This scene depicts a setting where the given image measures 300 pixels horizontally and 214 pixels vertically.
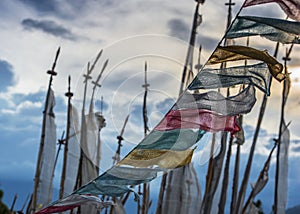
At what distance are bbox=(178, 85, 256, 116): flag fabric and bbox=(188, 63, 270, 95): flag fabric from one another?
0.03 meters

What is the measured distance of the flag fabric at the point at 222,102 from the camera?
3.26ft

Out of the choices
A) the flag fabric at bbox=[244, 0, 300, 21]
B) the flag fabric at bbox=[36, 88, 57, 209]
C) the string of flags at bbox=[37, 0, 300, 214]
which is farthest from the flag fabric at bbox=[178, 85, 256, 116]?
the flag fabric at bbox=[36, 88, 57, 209]

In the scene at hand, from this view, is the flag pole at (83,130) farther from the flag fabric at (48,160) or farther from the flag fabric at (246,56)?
the flag fabric at (246,56)

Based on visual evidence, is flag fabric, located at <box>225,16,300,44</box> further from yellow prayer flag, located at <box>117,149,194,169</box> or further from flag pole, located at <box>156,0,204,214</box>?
flag pole, located at <box>156,0,204,214</box>

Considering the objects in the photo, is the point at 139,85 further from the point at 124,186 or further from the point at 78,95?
the point at 124,186

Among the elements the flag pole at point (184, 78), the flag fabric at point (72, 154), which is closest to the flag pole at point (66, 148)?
the flag fabric at point (72, 154)

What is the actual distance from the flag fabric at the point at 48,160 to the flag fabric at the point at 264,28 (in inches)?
35.8

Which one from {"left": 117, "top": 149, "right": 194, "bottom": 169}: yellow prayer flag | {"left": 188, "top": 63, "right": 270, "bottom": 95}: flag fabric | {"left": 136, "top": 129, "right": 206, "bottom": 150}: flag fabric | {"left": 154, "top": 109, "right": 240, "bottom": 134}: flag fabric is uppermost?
{"left": 188, "top": 63, "right": 270, "bottom": 95}: flag fabric

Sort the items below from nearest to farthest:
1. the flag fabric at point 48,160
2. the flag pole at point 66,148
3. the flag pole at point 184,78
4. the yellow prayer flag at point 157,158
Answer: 1. the yellow prayer flag at point 157,158
2. the flag pole at point 184,78
3. the flag pole at point 66,148
4. the flag fabric at point 48,160

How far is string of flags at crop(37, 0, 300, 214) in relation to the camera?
3.12 ft

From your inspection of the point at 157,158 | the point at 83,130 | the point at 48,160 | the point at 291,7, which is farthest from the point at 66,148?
the point at 291,7

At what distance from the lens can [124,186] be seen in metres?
0.96

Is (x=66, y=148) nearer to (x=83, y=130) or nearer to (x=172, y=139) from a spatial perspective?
(x=83, y=130)

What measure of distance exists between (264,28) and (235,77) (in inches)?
3.7
